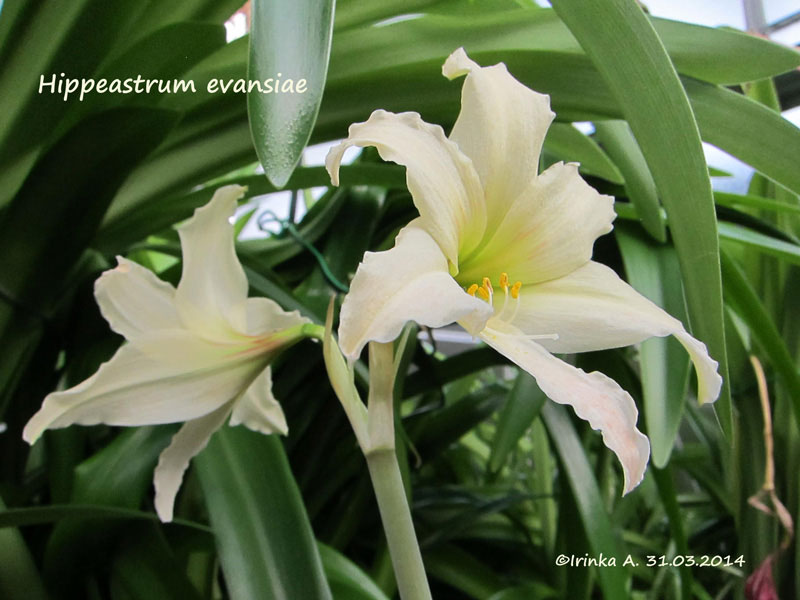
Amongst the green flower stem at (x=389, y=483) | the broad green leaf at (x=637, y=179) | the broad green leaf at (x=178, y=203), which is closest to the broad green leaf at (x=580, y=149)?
the broad green leaf at (x=637, y=179)

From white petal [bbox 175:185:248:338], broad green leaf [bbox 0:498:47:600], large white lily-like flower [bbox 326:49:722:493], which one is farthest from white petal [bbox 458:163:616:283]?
broad green leaf [bbox 0:498:47:600]

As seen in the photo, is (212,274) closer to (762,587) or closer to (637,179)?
(637,179)

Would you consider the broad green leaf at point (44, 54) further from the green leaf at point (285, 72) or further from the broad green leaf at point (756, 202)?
the broad green leaf at point (756, 202)

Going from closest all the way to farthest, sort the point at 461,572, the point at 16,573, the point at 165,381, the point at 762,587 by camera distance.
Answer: the point at 165,381, the point at 16,573, the point at 762,587, the point at 461,572

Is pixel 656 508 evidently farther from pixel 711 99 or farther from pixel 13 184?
pixel 13 184

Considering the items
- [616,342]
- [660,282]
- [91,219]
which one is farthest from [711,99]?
[91,219]

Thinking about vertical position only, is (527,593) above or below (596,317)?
below


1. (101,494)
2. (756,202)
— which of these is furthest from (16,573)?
(756,202)
